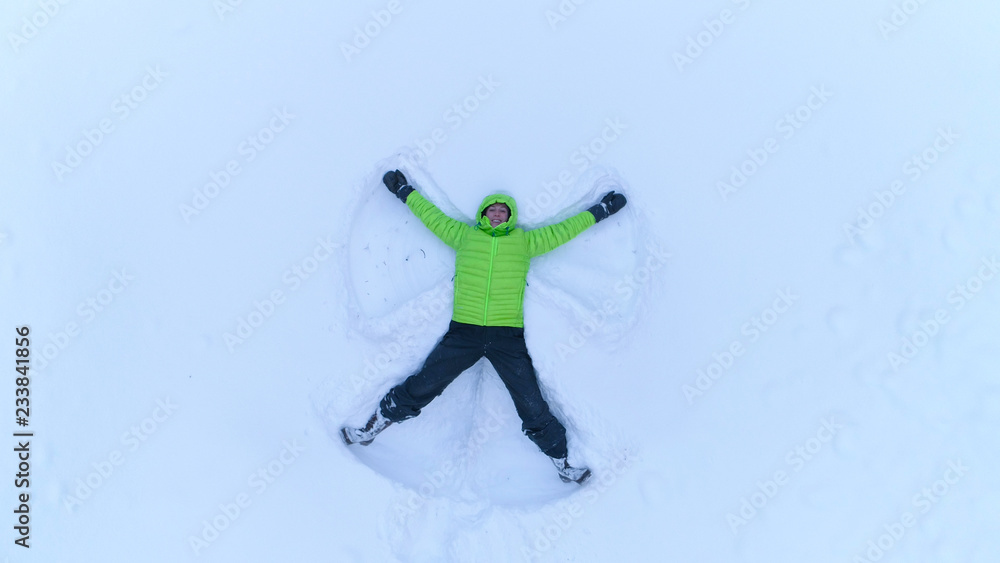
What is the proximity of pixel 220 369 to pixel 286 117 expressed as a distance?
1.88 metres

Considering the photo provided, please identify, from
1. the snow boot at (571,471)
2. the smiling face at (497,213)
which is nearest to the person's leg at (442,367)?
the smiling face at (497,213)

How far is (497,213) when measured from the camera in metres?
3.63

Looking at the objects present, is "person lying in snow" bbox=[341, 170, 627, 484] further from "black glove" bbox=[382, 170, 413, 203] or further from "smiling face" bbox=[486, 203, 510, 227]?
"black glove" bbox=[382, 170, 413, 203]

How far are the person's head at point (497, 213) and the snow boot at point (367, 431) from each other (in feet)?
5.05

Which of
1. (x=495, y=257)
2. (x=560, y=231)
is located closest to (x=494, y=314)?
(x=495, y=257)

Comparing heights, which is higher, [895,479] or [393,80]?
[895,479]

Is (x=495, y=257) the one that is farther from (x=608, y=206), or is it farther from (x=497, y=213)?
(x=608, y=206)

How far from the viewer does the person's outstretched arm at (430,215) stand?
12.1 feet

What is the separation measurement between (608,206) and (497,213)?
2.59 ft

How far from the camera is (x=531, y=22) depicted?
3.94 m

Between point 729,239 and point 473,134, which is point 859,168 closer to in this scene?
point 729,239

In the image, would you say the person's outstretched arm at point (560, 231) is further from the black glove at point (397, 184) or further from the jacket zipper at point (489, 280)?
the black glove at point (397, 184)

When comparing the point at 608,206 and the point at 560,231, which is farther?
the point at 608,206

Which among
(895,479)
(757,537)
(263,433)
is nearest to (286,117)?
(263,433)
